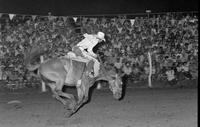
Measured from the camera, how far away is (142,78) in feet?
47.5

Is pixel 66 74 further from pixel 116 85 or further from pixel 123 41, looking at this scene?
pixel 123 41

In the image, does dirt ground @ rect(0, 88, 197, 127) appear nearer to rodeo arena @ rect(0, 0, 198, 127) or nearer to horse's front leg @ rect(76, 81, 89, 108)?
rodeo arena @ rect(0, 0, 198, 127)

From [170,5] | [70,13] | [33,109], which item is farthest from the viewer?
[170,5]

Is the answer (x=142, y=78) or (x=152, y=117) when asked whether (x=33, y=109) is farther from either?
(x=142, y=78)

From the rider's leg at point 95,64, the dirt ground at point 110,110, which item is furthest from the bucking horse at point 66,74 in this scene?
the dirt ground at point 110,110

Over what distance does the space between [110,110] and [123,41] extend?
610 cm

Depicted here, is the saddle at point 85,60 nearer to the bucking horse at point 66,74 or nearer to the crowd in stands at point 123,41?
the bucking horse at point 66,74

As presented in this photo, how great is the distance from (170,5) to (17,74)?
17251 millimetres

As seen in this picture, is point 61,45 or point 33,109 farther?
point 61,45

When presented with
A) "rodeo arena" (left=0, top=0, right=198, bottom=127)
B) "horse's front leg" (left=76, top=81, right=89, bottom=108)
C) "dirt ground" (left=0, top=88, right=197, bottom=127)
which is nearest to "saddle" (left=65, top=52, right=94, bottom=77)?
"rodeo arena" (left=0, top=0, right=198, bottom=127)

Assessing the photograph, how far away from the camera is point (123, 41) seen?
15047 millimetres

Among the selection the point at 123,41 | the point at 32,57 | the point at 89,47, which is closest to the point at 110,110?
the point at 89,47

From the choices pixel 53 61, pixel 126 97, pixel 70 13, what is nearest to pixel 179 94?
pixel 126 97

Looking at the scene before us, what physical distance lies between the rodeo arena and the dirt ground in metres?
0.03
